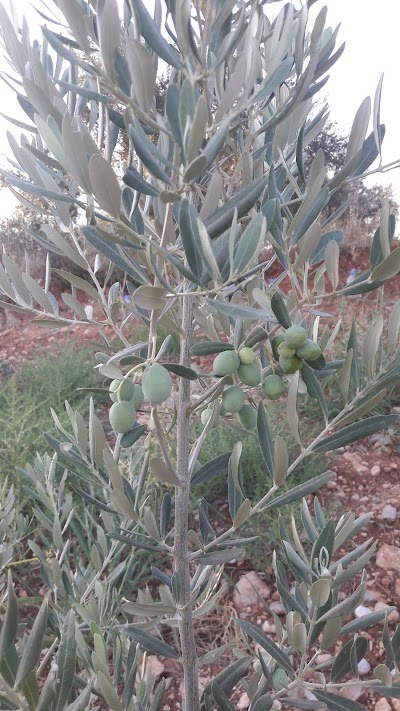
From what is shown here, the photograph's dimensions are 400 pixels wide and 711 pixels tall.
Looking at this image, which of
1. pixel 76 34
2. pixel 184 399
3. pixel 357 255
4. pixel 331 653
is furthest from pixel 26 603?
pixel 357 255

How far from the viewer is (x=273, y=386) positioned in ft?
2.03

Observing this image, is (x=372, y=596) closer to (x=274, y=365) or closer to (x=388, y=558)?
(x=388, y=558)

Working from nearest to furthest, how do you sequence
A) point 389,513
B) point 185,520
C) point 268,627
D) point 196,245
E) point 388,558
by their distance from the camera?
point 196,245, point 185,520, point 268,627, point 388,558, point 389,513

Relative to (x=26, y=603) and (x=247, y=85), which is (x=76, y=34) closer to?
(x=247, y=85)

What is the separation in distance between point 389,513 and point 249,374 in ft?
4.87


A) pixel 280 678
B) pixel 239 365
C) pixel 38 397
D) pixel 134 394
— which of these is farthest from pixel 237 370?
pixel 38 397

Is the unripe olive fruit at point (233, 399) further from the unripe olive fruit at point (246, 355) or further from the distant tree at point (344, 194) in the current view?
the distant tree at point (344, 194)

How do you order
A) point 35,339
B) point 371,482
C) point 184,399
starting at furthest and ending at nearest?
point 35,339, point 371,482, point 184,399

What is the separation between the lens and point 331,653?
1.40m

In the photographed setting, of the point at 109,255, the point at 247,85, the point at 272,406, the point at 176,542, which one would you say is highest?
the point at 247,85

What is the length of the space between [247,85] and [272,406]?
70.2 inches

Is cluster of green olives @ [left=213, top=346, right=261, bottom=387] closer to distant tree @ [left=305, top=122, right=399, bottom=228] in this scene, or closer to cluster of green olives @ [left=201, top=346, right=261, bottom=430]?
cluster of green olives @ [left=201, top=346, right=261, bottom=430]

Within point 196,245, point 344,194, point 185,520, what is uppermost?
point 344,194

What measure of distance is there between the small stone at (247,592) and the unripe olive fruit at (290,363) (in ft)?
3.77
